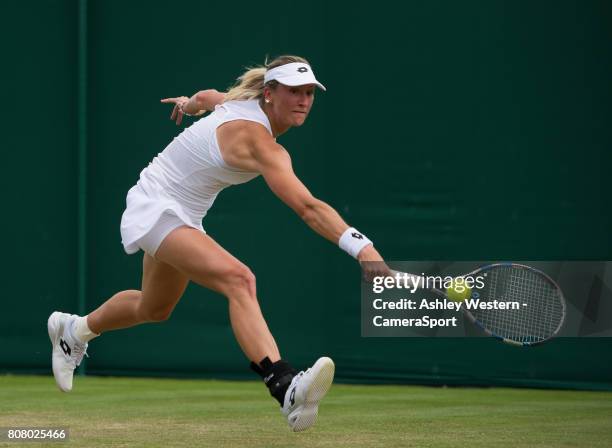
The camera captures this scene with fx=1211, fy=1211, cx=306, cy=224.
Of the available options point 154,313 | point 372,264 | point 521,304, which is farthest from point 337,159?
point 372,264

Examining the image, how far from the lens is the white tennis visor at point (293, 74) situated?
490cm

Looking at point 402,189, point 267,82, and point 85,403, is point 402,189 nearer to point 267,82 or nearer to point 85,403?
point 85,403

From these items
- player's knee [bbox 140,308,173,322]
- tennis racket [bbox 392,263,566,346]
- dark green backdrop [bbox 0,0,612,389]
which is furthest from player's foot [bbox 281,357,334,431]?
dark green backdrop [bbox 0,0,612,389]

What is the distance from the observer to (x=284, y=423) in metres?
6.09

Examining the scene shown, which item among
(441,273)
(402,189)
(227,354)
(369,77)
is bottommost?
(227,354)

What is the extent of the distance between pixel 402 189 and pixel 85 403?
2.52 meters

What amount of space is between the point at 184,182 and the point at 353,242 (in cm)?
102

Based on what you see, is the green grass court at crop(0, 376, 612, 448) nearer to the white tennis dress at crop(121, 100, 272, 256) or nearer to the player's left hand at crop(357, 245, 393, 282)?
the white tennis dress at crop(121, 100, 272, 256)

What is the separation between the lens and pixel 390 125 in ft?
26.4

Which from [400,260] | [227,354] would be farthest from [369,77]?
[227,354]

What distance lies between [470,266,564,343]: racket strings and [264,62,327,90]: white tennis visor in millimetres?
2728

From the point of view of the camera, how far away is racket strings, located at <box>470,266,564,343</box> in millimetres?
7293

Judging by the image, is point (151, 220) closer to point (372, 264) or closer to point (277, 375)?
point (277, 375)

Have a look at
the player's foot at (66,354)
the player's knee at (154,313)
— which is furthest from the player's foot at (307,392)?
the player's foot at (66,354)
